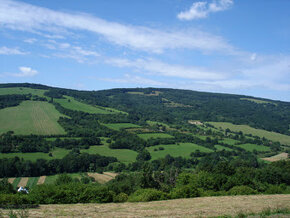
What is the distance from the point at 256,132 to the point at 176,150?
68935 mm

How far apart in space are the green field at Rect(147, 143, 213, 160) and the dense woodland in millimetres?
2928

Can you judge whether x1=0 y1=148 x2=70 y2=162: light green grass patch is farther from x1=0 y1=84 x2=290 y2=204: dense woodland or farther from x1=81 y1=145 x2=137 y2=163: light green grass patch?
x1=81 y1=145 x2=137 y2=163: light green grass patch

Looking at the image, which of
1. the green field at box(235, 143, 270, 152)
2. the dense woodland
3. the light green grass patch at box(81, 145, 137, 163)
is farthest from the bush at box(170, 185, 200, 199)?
the green field at box(235, 143, 270, 152)

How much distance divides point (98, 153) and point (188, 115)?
112 meters

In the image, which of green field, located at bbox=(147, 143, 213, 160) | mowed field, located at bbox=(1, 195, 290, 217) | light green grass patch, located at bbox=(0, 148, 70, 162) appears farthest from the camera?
green field, located at bbox=(147, 143, 213, 160)

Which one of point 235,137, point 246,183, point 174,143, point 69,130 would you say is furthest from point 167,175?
point 235,137

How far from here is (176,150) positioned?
310 feet

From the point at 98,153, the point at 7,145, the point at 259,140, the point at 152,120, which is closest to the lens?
the point at 7,145

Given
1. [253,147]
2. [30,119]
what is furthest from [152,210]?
[30,119]

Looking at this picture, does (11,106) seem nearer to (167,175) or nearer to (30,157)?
(30,157)

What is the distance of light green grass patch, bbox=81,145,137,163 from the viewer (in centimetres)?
8175

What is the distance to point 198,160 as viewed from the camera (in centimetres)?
8656

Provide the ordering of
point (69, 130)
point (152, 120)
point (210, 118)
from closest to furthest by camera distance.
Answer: point (69, 130) → point (152, 120) → point (210, 118)

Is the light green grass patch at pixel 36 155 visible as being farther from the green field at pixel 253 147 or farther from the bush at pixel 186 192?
the green field at pixel 253 147
